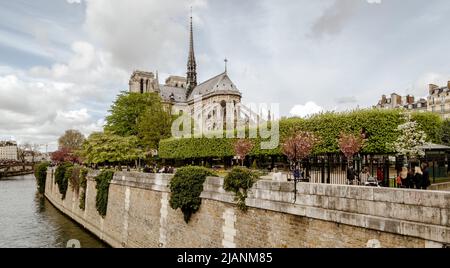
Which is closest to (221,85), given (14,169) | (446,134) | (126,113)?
(126,113)

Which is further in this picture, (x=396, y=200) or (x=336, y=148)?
(x=336, y=148)

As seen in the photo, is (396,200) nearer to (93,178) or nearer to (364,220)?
(364,220)

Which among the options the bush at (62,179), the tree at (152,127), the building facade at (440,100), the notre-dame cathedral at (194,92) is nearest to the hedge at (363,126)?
the bush at (62,179)

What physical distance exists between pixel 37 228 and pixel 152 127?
21.9 meters

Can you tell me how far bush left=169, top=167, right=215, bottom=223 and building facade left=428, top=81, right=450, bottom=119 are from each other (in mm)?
60280

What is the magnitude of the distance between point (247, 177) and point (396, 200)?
443 cm

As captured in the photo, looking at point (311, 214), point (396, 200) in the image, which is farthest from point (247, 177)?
point (396, 200)

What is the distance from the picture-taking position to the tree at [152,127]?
147 feet

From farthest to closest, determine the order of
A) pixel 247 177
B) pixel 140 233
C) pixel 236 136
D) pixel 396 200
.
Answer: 1. pixel 236 136
2. pixel 140 233
3. pixel 247 177
4. pixel 396 200

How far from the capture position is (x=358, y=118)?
Result: 21.8 metres

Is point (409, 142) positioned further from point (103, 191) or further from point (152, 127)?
point (152, 127)

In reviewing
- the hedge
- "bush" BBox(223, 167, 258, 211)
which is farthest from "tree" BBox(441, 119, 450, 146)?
"bush" BBox(223, 167, 258, 211)

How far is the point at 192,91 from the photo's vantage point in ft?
313
